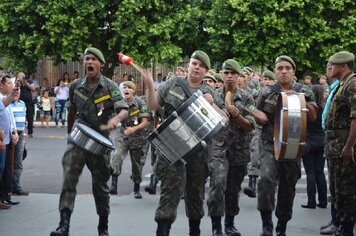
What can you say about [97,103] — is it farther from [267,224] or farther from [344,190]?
→ [344,190]

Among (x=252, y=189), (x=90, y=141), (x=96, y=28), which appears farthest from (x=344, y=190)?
A: (x=96, y=28)

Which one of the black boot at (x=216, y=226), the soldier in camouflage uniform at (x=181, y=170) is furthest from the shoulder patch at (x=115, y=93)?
the black boot at (x=216, y=226)

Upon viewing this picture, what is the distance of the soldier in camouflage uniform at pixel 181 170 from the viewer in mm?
→ 6789

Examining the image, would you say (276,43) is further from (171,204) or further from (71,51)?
(171,204)

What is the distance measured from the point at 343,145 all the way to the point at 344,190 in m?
0.51

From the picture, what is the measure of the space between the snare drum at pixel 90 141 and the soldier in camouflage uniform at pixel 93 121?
0.45 feet

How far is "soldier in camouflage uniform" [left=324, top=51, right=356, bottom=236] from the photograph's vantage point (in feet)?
23.7

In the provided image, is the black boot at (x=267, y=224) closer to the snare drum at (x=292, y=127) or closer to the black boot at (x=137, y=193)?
the snare drum at (x=292, y=127)

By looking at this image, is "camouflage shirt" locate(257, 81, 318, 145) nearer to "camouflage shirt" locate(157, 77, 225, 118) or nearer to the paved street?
"camouflage shirt" locate(157, 77, 225, 118)

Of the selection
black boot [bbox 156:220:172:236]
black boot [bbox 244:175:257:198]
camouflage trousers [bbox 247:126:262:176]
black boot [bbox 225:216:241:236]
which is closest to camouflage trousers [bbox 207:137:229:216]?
black boot [bbox 225:216:241:236]

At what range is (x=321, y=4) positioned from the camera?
28016mm

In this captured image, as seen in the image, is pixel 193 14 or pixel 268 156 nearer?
pixel 268 156

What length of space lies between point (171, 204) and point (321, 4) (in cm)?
2295

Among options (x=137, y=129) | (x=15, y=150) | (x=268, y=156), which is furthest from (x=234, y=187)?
(x=15, y=150)
